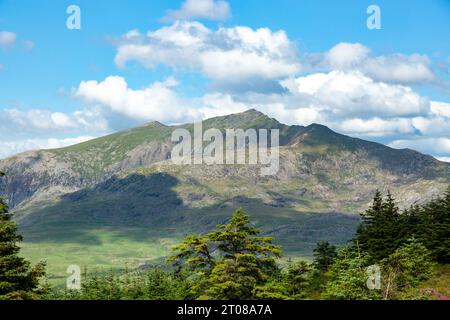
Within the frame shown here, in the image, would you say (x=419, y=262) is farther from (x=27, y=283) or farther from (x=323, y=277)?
(x=27, y=283)

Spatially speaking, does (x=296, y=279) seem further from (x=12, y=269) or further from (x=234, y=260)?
(x=12, y=269)

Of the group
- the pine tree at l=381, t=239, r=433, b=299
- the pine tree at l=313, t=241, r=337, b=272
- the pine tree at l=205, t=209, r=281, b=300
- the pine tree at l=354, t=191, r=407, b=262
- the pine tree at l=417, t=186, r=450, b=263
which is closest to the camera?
the pine tree at l=205, t=209, r=281, b=300

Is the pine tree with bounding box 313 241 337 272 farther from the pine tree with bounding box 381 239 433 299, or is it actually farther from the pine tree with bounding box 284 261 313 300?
the pine tree with bounding box 381 239 433 299

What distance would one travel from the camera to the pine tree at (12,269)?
1706 inches

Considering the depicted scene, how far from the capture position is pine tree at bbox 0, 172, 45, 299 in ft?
142

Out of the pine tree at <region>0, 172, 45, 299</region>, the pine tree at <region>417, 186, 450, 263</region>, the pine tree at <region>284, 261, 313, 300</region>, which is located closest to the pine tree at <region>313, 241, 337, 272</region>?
the pine tree at <region>417, 186, 450, 263</region>

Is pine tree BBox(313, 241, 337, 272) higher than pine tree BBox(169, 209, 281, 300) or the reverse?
the reverse

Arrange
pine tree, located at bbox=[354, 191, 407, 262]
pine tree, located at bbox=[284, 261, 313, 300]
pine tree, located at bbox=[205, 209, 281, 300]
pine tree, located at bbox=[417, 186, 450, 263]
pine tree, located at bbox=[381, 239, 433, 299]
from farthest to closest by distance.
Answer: pine tree, located at bbox=[354, 191, 407, 262]
pine tree, located at bbox=[417, 186, 450, 263]
pine tree, located at bbox=[284, 261, 313, 300]
pine tree, located at bbox=[381, 239, 433, 299]
pine tree, located at bbox=[205, 209, 281, 300]

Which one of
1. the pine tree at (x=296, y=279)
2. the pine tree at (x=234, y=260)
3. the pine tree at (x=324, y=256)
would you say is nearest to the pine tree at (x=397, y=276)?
the pine tree at (x=234, y=260)

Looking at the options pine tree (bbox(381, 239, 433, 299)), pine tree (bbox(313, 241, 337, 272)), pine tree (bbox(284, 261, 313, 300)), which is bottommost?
pine tree (bbox(313, 241, 337, 272))

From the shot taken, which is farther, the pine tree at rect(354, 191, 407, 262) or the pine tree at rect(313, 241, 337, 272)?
the pine tree at rect(313, 241, 337, 272)

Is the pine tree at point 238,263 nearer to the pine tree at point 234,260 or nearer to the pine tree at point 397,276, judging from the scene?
the pine tree at point 234,260
